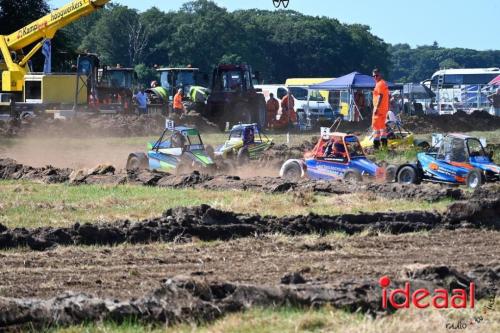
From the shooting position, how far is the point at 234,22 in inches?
3600

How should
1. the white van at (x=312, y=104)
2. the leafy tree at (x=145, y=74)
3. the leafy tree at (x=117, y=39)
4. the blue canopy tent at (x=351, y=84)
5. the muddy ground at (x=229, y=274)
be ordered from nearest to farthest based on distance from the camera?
the muddy ground at (x=229, y=274) → the blue canopy tent at (x=351, y=84) → the white van at (x=312, y=104) → the leafy tree at (x=145, y=74) → the leafy tree at (x=117, y=39)

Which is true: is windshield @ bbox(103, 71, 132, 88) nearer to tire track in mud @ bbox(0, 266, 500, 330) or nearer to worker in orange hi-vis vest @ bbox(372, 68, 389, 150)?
worker in orange hi-vis vest @ bbox(372, 68, 389, 150)

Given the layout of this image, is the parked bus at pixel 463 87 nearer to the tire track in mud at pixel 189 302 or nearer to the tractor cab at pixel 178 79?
the tractor cab at pixel 178 79

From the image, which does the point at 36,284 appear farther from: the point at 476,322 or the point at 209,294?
the point at 476,322

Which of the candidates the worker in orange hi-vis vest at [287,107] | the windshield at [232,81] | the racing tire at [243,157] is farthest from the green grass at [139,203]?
the worker in orange hi-vis vest at [287,107]

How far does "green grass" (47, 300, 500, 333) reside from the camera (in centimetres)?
741

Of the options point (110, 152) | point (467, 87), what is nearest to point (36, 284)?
point (110, 152)

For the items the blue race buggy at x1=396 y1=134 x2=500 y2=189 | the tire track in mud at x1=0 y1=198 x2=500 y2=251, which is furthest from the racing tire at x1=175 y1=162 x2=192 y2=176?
the tire track in mud at x1=0 y1=198 x2=500 y2=251

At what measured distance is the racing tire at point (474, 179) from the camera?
1985 centimetres

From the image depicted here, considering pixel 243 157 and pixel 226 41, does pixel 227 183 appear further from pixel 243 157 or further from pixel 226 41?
pixel 226 41

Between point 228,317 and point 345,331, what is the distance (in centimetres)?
97

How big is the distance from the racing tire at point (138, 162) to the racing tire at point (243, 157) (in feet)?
8.79

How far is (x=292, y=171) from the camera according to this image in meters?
21.7

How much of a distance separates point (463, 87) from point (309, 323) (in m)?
52.5
